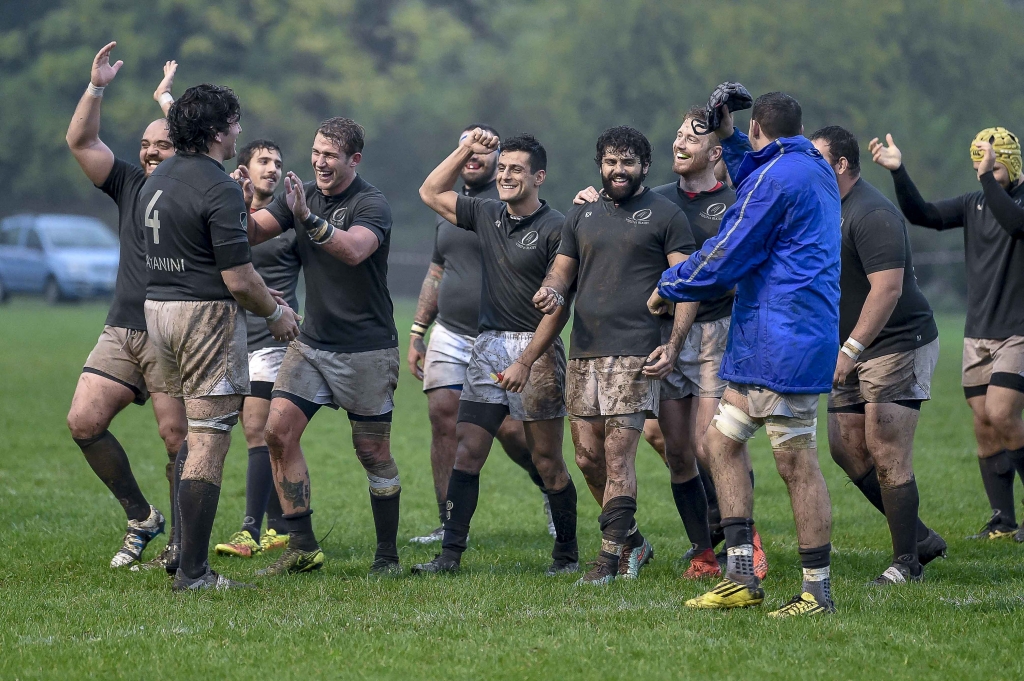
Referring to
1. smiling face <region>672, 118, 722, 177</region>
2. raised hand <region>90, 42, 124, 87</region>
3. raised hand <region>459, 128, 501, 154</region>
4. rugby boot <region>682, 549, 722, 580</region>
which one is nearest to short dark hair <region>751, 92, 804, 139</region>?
smiling face <region>672, 118, 722, 177</region>

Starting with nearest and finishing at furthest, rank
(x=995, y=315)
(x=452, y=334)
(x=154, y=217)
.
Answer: (x=154, y=217), (x=995, y=315), (x=452, y=334)

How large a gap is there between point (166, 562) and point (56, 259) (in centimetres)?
2699

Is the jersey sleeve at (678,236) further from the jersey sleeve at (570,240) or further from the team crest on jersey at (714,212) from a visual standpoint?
the team crest on jersey at (714,212)

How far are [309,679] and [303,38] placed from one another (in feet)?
147

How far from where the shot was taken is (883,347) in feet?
22.8

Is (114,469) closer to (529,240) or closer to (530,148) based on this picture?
(529,240)

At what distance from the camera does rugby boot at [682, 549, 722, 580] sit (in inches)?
272

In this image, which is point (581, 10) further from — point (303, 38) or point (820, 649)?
point (820, 649)

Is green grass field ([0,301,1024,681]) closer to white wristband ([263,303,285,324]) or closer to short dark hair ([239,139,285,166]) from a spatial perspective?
white wristband ([263,303,285,324])

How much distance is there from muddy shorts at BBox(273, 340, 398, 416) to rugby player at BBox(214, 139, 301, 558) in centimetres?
73

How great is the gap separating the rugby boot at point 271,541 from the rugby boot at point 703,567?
2.55 meters

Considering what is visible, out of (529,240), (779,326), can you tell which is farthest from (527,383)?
(779,326)

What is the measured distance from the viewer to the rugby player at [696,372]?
7.19 meters

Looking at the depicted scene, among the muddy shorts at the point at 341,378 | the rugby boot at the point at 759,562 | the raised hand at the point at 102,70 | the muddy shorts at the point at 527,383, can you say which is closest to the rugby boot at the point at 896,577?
the rugby boot at the point at 759,562
